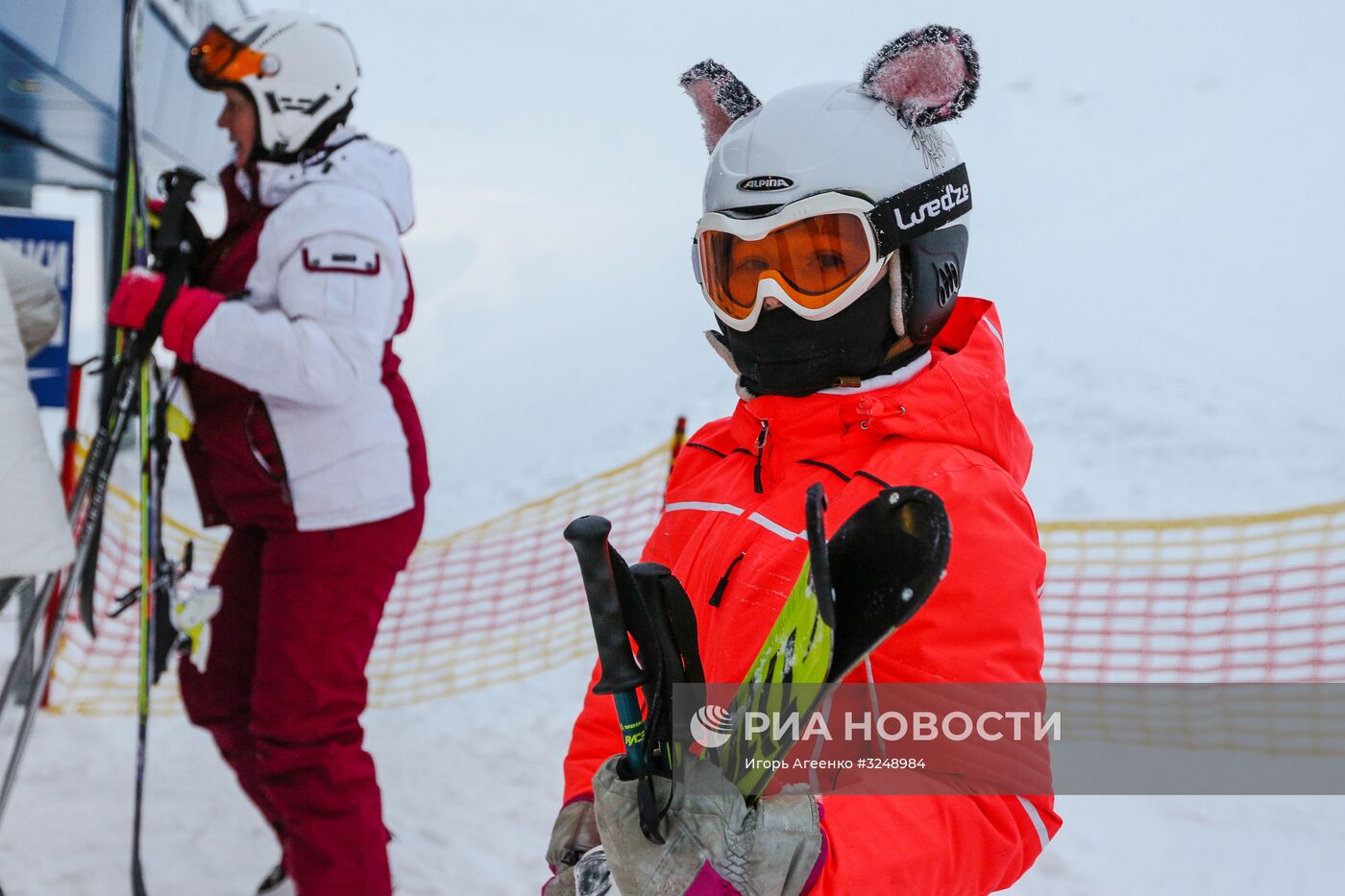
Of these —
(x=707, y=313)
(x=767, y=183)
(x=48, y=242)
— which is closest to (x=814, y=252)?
(x=767, y=183)

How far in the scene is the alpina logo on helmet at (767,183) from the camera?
1.43 m

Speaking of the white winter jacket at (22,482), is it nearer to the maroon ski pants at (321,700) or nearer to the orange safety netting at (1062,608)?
the maroon ski pants at (321,700)

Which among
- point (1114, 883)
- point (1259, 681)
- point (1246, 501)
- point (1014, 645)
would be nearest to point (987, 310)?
point (1014, 645)

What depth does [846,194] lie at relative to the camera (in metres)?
1.42

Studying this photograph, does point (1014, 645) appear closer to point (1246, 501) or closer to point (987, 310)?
point (987, 310)

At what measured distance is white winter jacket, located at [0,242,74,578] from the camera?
7.91 ft

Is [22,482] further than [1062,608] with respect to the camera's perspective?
No

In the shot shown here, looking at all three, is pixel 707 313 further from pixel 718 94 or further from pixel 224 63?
pixel 718 94

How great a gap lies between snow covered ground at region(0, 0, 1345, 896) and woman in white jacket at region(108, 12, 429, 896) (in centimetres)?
81

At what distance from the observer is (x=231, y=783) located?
3.74 m

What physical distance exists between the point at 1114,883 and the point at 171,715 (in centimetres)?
357

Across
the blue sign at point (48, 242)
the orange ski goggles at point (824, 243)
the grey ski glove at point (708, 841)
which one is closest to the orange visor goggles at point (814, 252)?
the orange ski goggles at point (824, 243)

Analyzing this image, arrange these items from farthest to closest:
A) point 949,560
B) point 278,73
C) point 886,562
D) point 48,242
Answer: point 48,242
point 278,73
point 949,560
point 886,562

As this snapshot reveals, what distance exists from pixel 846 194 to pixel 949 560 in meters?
0.55
